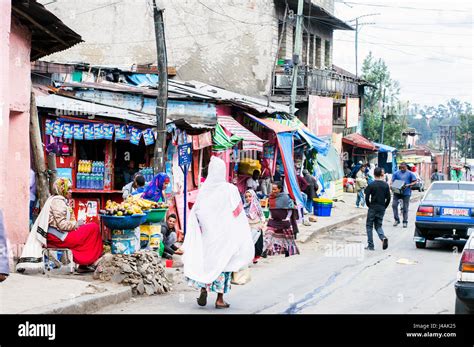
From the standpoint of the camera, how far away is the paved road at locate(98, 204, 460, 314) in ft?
35.8

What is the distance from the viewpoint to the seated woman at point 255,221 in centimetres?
1573

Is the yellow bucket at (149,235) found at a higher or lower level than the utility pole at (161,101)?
lower

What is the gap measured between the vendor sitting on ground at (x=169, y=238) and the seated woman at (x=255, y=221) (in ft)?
4.83

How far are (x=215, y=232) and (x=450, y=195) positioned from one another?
889 cm

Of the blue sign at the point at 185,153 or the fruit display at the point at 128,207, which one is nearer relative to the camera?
Result: the fruit display at the point at 128,207

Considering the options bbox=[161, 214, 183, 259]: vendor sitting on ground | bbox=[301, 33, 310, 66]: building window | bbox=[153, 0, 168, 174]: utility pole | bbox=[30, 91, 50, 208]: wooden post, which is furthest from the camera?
bbox=[301, 33, 310, 66]: building window

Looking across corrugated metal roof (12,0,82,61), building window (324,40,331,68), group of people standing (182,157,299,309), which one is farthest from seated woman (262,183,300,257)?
building window (324,40,331,68)

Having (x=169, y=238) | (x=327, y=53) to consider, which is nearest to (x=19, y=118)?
(x=169, y=238)

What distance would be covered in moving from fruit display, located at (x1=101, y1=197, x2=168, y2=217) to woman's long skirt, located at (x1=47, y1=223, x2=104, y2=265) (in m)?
0.37

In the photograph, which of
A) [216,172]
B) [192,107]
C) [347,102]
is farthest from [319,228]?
[347,102]

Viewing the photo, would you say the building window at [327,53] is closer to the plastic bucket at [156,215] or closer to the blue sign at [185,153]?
the blue sign at [185,153]

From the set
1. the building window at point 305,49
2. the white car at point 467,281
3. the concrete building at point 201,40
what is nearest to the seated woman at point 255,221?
the white car at point 467,281

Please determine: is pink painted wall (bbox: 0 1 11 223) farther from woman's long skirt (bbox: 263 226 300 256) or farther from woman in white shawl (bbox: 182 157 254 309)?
woman's long skirt (bbox: 263 226 300 256)

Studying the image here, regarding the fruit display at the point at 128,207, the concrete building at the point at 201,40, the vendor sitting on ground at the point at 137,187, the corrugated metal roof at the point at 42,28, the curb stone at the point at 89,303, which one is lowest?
the curb stone at the point at 89,303
